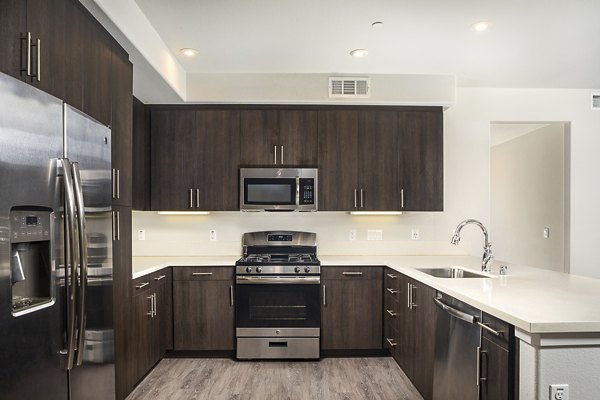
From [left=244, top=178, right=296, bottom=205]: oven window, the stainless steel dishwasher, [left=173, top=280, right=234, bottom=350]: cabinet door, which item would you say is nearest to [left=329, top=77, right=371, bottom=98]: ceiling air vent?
[left=244, top=178, right=296, bottom=205]: oven window

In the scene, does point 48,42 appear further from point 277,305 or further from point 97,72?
point 277,305

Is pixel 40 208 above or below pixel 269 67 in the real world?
below

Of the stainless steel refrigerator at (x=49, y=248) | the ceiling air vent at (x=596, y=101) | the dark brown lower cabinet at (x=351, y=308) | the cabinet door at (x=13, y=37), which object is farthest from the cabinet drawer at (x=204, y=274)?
the ceiling air vent at (x=596, y=101)

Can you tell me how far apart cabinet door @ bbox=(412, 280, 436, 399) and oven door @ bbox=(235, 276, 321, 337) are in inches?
39.6

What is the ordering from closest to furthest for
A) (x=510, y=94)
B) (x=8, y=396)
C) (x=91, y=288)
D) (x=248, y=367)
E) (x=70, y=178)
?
(x=8, y=396) → (x=70, y=178) → (x=91, y=288) → (x=248, y=367) → (x=510, y=94)

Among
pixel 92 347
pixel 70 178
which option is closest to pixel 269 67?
pixel 70 178

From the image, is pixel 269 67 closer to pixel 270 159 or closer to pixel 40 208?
pixel 270 159

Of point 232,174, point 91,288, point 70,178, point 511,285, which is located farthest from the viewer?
point 232,174

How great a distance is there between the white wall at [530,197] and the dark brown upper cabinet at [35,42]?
4654 mm

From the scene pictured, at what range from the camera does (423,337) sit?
2.74m

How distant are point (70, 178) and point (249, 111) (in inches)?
96.8

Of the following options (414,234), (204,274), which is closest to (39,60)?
(204,274)

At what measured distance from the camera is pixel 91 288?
1.91 m

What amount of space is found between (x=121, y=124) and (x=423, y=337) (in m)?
2.34
